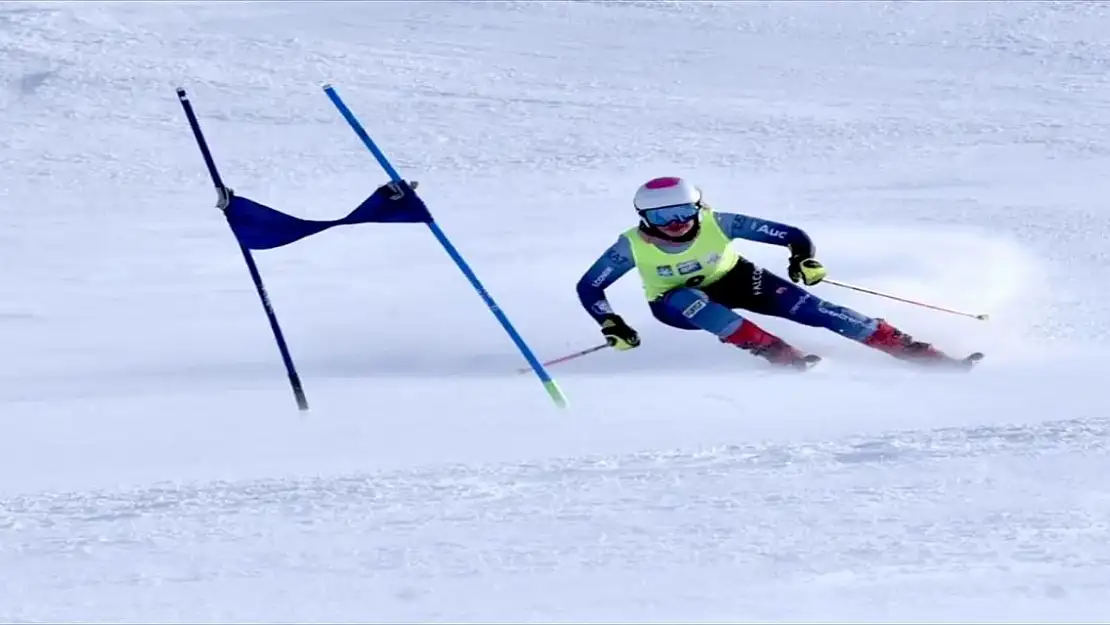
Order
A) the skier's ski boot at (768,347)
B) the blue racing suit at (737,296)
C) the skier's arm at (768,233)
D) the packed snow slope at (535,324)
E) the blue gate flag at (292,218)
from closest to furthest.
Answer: the packed snow slope at (535,324), the blue gate flag at (292,218), the skier's ski boot at (768,347), the blue racing suit at (737,296), the skier's arm at (768,233)

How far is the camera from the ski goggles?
24.3 ft

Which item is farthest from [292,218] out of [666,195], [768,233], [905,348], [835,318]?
[905,348]

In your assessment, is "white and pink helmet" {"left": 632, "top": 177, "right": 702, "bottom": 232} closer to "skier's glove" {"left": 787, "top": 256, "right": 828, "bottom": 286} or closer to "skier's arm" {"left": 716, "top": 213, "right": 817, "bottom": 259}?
"skier's arm" {"left": 716, "top": 213, "right": 817, "bottom": 259}

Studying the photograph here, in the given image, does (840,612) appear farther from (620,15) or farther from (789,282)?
(620,15)

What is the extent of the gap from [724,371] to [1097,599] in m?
3.40

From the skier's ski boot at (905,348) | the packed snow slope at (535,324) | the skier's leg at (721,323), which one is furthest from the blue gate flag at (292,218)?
the skier's ski boot at (905,348)

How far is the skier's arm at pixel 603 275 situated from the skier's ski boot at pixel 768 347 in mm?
648

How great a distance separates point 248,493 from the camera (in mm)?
5055

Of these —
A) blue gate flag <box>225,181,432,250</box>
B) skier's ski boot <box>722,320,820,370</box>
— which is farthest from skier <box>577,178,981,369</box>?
blue gate flag <box>225,181,432,250</box>

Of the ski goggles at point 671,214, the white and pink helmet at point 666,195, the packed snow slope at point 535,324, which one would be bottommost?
the packed snow slope at point 535,324

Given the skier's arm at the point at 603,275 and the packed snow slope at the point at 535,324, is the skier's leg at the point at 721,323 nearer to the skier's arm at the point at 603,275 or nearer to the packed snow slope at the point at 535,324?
the packed snow slope at the point at 535,324

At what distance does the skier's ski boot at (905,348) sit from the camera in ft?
23.8

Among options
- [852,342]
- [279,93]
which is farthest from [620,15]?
[852,342]

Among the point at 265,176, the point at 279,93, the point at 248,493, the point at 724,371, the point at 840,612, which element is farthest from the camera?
the point at 279,93
